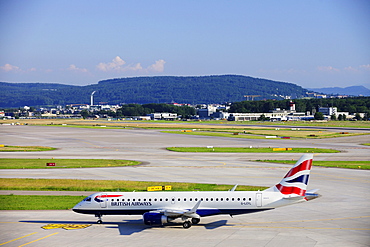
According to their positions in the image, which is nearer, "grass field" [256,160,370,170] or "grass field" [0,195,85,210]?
"grass field" [0,195,85,210]

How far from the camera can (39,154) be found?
10025 cm

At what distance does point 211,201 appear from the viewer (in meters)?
40.7

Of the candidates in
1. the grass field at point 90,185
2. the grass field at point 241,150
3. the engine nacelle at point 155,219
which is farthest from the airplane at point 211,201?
the grass field at point 241,150

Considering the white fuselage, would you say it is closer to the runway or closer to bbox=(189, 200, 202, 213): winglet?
bbox=(189, 200, 202, 213): winglet

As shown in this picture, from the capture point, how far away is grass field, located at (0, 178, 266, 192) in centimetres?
5875

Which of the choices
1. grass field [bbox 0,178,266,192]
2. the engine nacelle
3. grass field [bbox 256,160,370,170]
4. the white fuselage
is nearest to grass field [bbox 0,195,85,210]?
grass field [bbox 0,178,266,192]

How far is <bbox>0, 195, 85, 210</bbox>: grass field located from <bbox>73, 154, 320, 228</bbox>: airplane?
10294 millimetres

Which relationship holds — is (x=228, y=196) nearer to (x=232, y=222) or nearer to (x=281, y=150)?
(x=232, y=222)

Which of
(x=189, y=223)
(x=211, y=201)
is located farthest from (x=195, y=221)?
(x=211, y=201)

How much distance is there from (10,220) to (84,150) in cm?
6592

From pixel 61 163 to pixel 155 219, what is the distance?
48.5 metres

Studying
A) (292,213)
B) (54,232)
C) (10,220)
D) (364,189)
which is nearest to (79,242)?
(54,232)

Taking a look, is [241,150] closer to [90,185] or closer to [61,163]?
[61,163]

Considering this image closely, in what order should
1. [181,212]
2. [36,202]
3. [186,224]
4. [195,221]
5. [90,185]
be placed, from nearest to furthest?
[181,212] → [186,224] → [195,221] → [36,202] → [90,185]
